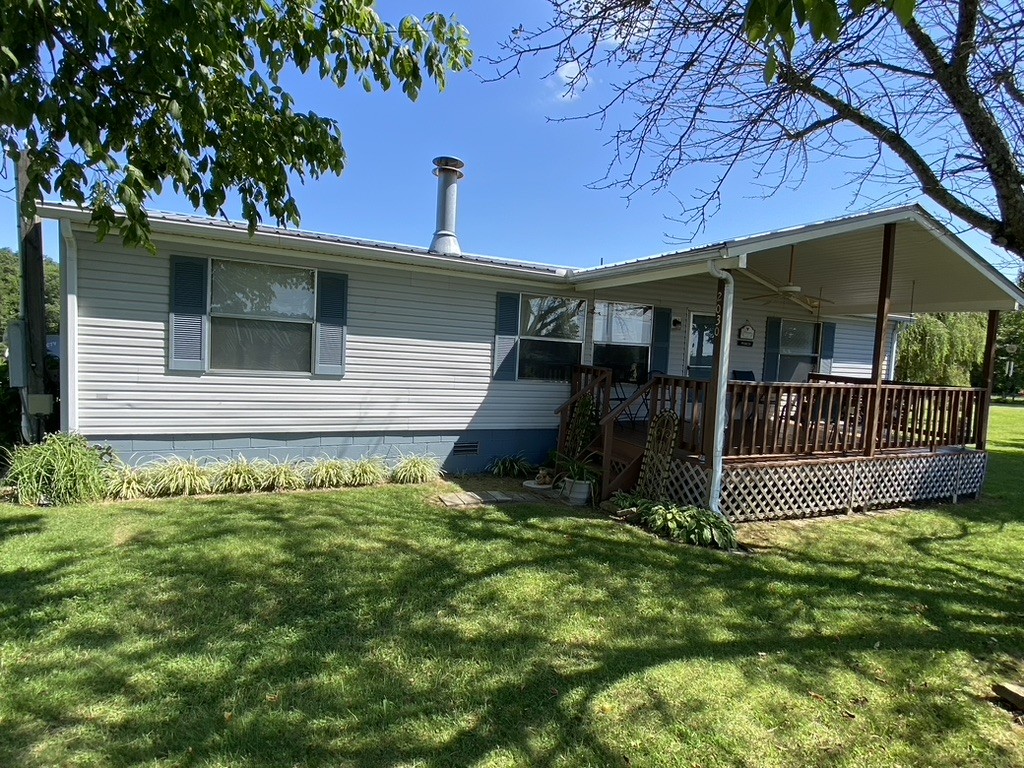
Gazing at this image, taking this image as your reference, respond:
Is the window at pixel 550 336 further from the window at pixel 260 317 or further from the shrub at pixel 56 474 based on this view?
the shrub at pixel 56 474

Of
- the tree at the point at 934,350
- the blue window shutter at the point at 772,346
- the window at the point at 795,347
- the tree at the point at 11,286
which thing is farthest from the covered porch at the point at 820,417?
the tree at the point at 11,286

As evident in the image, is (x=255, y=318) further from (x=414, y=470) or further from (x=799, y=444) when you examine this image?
(x=799, y=444)

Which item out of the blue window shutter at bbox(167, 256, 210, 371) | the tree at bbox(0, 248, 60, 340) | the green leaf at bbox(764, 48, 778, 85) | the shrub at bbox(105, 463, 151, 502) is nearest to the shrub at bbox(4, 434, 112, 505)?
the shrub at bbox(105, 463, 151, 502)

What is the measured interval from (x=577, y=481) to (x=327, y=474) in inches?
116

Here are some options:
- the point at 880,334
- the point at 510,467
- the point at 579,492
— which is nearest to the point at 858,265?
the point at 880,334

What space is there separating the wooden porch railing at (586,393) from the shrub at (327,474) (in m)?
2.81

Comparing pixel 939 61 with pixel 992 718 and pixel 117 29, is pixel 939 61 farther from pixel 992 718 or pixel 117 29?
pixel 117 29

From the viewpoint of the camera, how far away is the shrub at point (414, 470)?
7.18m

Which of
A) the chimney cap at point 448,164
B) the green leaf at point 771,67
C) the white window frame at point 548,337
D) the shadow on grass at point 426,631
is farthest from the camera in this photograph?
the chimney cap at point 448,164

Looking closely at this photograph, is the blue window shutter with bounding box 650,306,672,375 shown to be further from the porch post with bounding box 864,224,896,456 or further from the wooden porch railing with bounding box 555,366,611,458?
the porch post with bounding box 864,224,896,456

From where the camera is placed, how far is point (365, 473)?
22.8ft

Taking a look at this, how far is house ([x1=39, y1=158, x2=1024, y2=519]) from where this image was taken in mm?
5977

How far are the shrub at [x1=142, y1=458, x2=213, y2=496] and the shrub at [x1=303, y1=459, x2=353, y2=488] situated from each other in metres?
1.04

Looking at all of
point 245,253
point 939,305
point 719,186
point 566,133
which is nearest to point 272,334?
point 245,253
